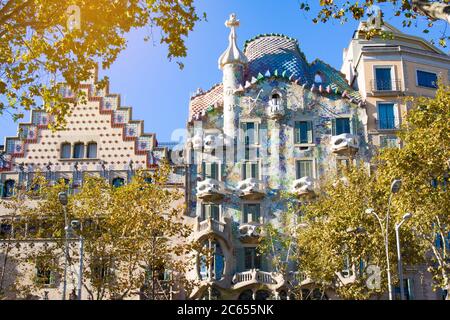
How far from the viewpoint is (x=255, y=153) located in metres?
39.0

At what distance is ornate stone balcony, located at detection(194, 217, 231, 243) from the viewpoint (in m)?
35.3

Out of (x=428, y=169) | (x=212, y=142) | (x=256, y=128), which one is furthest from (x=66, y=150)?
(x=428, y=169)

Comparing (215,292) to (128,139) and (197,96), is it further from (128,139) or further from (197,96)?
(197,96)

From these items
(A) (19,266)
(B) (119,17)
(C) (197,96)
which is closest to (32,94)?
(B) (119,17)

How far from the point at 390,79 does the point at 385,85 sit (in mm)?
503

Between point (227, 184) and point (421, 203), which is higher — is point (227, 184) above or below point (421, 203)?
above

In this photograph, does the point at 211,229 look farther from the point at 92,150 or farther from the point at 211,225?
the point at 92,150

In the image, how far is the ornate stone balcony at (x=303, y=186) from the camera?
121 feet

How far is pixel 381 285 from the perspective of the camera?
28375 millimetres

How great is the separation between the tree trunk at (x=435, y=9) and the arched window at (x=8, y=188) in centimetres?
3174

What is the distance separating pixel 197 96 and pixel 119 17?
29.0 m

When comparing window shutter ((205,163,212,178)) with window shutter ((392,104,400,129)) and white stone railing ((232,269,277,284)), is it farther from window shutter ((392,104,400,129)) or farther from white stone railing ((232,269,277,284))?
window shutter ((392,104,400,129))

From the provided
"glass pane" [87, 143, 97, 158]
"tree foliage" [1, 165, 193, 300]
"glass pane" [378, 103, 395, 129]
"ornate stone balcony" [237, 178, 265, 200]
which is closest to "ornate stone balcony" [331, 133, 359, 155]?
"glass pane" [378, 103, 395, 129]

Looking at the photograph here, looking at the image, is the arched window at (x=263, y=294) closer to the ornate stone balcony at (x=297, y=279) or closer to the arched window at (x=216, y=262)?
the ornate stone balcony at (x=297, y=279)
